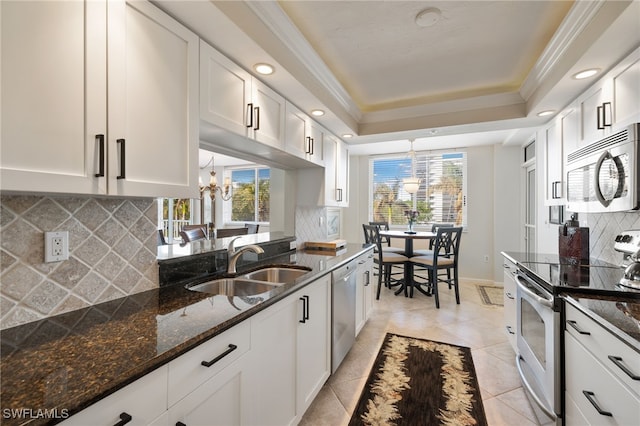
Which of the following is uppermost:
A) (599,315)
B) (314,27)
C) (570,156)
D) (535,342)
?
(314,27)

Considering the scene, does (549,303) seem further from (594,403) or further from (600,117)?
(600,117)

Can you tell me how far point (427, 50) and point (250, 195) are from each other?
17.9 feet

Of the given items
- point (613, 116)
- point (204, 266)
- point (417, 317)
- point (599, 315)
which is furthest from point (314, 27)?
point (417, 317)

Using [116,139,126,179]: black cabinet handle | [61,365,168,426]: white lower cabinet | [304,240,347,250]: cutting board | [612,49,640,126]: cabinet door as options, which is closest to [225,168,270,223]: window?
[304,240,347,250]: cutting board

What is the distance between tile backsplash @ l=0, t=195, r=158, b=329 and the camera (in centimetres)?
100

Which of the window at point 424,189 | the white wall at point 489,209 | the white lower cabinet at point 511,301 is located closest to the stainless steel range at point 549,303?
the white lower cabinet at point 511,301

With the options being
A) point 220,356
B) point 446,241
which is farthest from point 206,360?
point 446,241

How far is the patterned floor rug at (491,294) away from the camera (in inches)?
161

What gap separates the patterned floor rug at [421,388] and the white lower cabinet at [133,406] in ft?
4.64

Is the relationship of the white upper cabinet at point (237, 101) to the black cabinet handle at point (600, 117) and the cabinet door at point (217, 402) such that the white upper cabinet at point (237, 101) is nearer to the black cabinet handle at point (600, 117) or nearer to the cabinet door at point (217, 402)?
the cabinet door at point (217, 402)

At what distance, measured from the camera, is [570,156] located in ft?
7.18

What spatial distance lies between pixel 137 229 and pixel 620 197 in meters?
2.59

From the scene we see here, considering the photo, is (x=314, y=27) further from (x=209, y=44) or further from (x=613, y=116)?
(x=613, y=116)

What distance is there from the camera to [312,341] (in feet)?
5.97
